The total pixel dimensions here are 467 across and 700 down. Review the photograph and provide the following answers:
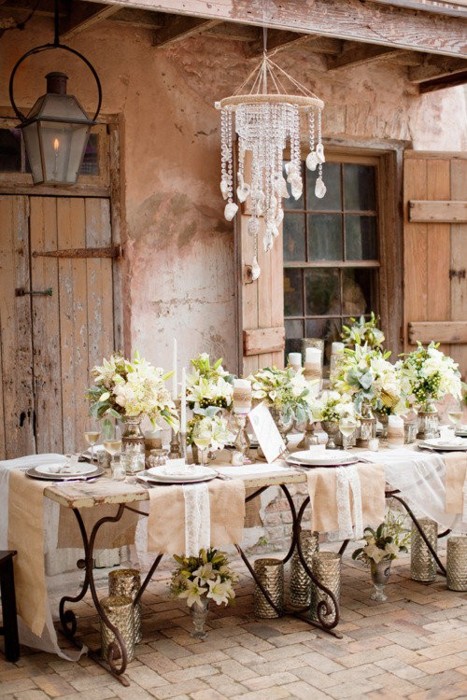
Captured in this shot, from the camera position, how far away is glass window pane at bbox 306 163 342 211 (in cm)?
712

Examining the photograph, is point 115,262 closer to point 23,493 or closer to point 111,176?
point 111,176

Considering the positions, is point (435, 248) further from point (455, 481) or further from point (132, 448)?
point (132, 448)

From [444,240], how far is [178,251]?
6.67 ft

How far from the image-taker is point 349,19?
553 centimetres

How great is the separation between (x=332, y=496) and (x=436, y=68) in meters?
3.59

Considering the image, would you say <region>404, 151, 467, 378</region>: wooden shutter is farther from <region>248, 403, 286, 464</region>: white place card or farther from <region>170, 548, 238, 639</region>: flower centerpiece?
<region>170, 548, 238, 639</region>: flower centerpiece

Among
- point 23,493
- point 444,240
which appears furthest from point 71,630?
point 444,240

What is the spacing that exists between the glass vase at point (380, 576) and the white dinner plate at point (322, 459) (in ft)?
2.52

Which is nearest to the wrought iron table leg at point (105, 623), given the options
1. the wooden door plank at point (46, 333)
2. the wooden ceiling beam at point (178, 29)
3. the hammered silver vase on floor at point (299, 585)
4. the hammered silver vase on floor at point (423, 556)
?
the hammered silver vase on floor at point (299, 585)

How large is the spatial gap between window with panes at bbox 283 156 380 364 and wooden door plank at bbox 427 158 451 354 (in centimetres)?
41

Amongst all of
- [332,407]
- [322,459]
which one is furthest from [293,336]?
[322,459]

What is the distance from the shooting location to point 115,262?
6.20m

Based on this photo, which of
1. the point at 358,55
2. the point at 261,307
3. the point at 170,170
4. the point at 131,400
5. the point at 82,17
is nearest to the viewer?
the point at 131,400

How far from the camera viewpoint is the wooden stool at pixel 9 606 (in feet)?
15.2
